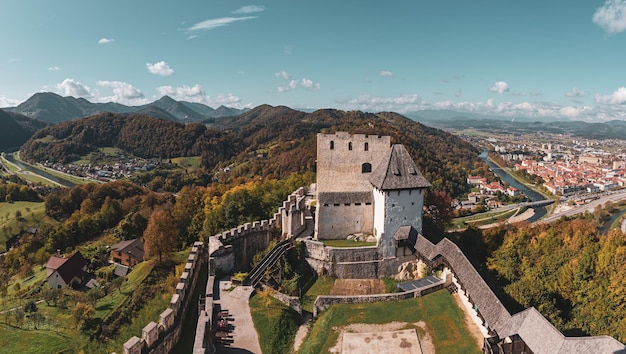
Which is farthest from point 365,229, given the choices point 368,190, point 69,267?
point 69,267

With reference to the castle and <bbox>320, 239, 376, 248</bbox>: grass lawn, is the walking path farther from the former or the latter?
<bbox>320, 239, 376, 248</bbox>: grass lawn

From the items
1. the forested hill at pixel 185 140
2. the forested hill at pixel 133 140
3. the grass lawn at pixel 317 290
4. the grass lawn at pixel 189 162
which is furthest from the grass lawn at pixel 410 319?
the grass lawn at pixel 189 162

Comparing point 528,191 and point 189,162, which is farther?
point 189,162

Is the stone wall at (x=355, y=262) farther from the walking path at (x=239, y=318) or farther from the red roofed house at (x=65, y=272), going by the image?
the red roofed house at (x=65, y=272)

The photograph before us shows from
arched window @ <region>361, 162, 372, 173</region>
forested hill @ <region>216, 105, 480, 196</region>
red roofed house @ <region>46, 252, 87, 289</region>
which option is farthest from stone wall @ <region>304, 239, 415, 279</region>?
red roofed house @ <region>46, 252, 87, 289</region>

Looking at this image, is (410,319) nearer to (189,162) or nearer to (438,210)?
(438,210)

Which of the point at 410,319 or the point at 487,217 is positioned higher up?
the point at 410,319

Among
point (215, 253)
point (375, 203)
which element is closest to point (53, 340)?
point (215, 253)

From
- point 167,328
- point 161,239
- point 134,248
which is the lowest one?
point 134,248
